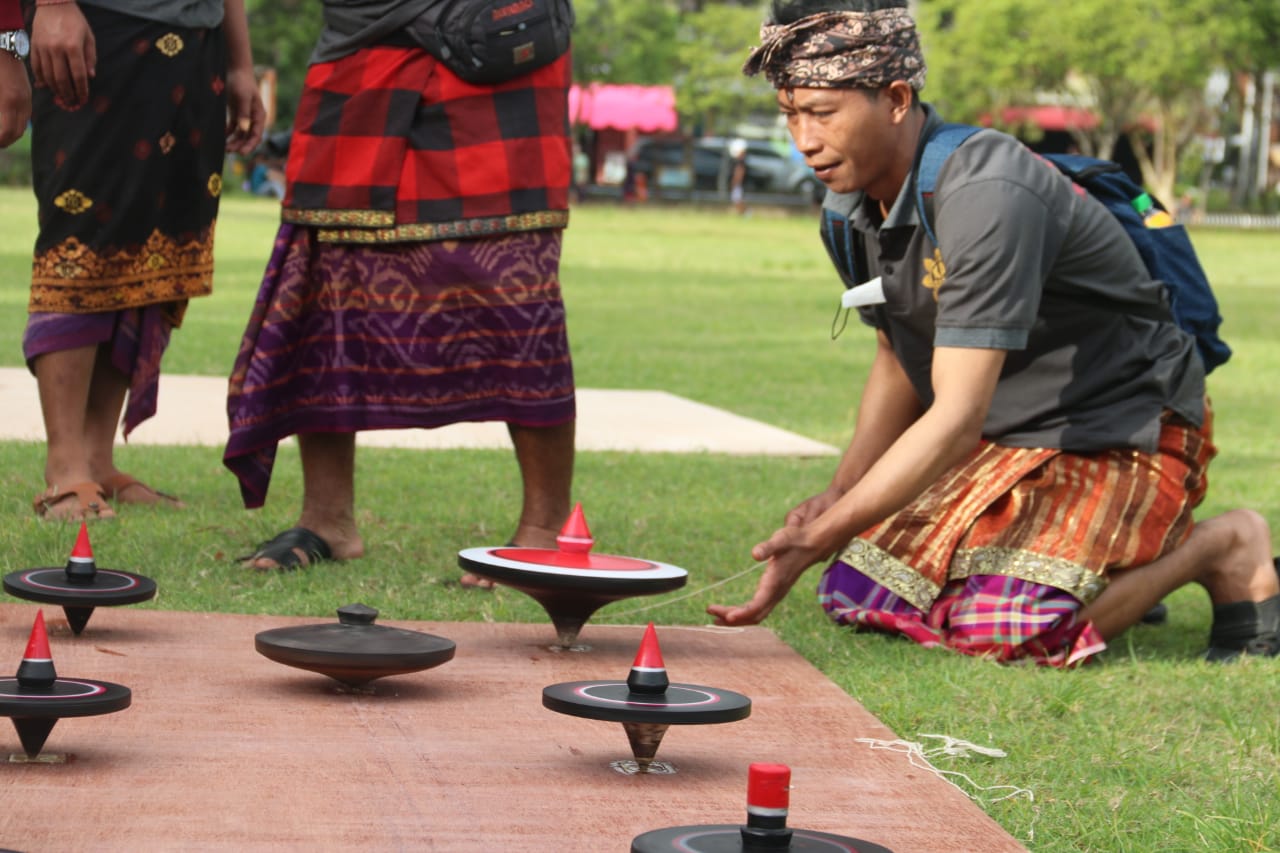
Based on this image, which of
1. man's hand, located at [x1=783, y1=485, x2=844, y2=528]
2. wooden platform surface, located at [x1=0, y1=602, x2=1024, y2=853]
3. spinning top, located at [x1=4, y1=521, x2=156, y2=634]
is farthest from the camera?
man's hand, located at [x1=783, y1=485, x2=844, y2=528]

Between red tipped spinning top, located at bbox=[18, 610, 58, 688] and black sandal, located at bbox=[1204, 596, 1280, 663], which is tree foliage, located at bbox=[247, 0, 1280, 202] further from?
red tipped spinning top, located at bbox=[18, 610, 58, 688]

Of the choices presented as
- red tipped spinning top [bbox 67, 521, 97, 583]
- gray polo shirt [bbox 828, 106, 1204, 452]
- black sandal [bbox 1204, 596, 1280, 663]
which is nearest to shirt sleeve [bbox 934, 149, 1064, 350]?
gray polo shirt [bbox 828, 106, 1204, 452]

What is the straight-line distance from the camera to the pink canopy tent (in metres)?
48.6

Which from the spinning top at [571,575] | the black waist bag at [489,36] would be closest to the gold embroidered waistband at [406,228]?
the black waist bag at [489,36]

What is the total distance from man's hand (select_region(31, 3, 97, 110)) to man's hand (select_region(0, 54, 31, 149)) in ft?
0.14

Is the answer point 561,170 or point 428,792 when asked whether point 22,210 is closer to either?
point 561,170

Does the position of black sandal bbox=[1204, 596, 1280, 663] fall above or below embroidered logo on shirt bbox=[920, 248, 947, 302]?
below

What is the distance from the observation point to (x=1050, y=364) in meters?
3.76

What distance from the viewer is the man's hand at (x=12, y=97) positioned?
13.6 ft

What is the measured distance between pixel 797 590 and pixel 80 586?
1.80 m

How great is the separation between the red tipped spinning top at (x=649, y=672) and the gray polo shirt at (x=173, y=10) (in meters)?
2.65

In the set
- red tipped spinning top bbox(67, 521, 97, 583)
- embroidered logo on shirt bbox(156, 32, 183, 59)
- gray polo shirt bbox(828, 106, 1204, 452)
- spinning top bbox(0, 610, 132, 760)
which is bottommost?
red tipped spinning top bbox(67, 521, 97, 583)

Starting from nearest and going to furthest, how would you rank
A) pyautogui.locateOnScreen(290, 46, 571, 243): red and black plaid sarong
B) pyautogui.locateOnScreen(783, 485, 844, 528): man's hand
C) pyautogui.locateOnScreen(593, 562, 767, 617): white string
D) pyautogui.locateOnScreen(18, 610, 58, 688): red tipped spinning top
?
pyautogui.locateOnScreen(18, 610, 58, 688): red tipped spinning top, pyautogui.locateOnScreen(783, 485, 844, 528): man's hand, pyautogui.locateOnScreen(593, 562, 767, 617): white string, pyautogui.locateOnScreen(290, 46, 571, 243): red and black plaid sarong

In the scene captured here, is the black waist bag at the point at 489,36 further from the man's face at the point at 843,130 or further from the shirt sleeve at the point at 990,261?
the shirt sleeve at the point at 990,261
